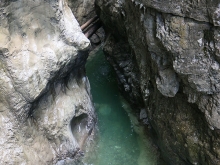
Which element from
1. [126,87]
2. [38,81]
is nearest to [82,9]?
[126,87]

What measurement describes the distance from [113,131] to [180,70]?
2.61m

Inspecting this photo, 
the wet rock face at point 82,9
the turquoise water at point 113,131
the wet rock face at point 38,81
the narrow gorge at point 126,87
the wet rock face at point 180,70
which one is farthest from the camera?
the wet rock face at point 82,9

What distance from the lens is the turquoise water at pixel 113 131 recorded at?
4844 millimetres

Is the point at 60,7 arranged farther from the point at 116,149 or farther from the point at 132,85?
the point at 116,149

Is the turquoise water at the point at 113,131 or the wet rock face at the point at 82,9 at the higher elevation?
the wet rock face at the point at 82,9

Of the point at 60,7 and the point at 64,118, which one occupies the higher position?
the point at 60,7

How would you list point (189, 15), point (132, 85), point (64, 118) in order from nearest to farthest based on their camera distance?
point (189, 15) < point (64, 118) < point (132, 85)

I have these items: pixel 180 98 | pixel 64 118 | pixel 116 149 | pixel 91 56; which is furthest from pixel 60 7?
pixel 91 56

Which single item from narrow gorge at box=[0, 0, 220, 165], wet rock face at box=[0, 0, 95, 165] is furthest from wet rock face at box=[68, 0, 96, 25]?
wet rock face at box=[0, 0, 95, 165]

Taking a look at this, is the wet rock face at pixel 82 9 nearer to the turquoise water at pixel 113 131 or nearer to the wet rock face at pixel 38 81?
the turquoise water at pixel 113 131

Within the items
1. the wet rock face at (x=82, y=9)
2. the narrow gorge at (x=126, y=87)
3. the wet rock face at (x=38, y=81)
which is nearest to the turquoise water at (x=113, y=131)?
the narrow gorge at (x=126, y=87)

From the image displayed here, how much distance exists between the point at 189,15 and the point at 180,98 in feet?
4.09

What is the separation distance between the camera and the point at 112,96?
6188mm

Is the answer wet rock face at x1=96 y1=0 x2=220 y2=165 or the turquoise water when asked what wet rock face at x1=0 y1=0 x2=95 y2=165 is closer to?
the turquoise water
